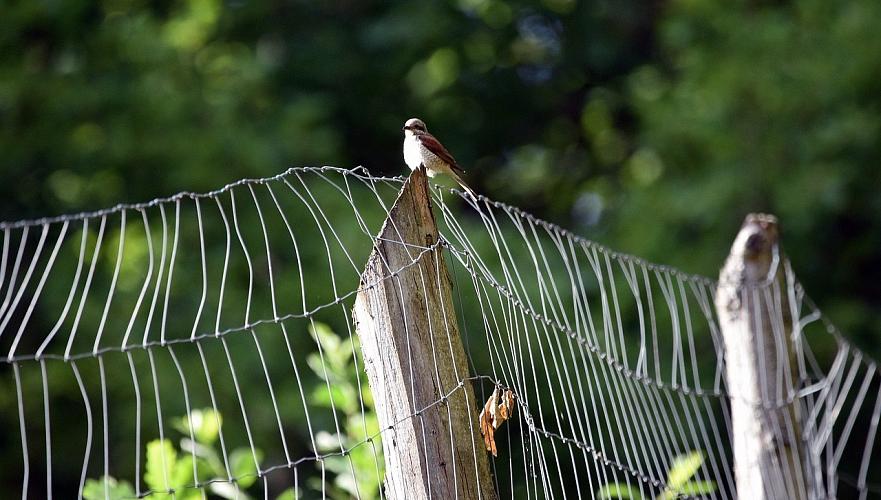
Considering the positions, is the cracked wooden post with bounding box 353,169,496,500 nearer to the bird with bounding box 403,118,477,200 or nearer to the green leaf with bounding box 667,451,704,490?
the green leaf with bounding box 667,451,704,490

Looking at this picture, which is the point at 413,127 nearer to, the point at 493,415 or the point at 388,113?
the point at 493,415

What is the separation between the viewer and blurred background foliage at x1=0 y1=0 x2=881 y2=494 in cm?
830

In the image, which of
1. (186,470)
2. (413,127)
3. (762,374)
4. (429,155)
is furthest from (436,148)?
(762,374)

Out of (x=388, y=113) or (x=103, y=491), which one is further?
(x=388, y=113)

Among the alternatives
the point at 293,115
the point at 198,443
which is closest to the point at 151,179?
the point at 293,115

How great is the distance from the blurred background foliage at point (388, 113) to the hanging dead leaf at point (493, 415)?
5753mm

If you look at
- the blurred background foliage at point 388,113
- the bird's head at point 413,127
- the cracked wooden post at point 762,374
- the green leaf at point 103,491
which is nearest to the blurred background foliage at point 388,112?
the blurred background foliage at point 388,113

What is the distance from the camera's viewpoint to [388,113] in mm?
10656

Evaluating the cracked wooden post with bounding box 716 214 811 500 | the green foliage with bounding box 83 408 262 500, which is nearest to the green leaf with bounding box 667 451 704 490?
the cracked wooden post with bounding box 716 214 811 500

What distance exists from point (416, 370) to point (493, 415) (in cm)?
23

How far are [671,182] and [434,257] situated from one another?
7.03 meters

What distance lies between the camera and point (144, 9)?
10000mm

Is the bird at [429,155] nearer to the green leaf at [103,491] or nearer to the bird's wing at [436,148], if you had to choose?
the bird's wing at [436,148]

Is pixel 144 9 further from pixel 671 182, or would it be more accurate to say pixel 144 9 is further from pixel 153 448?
pixel 153 448
